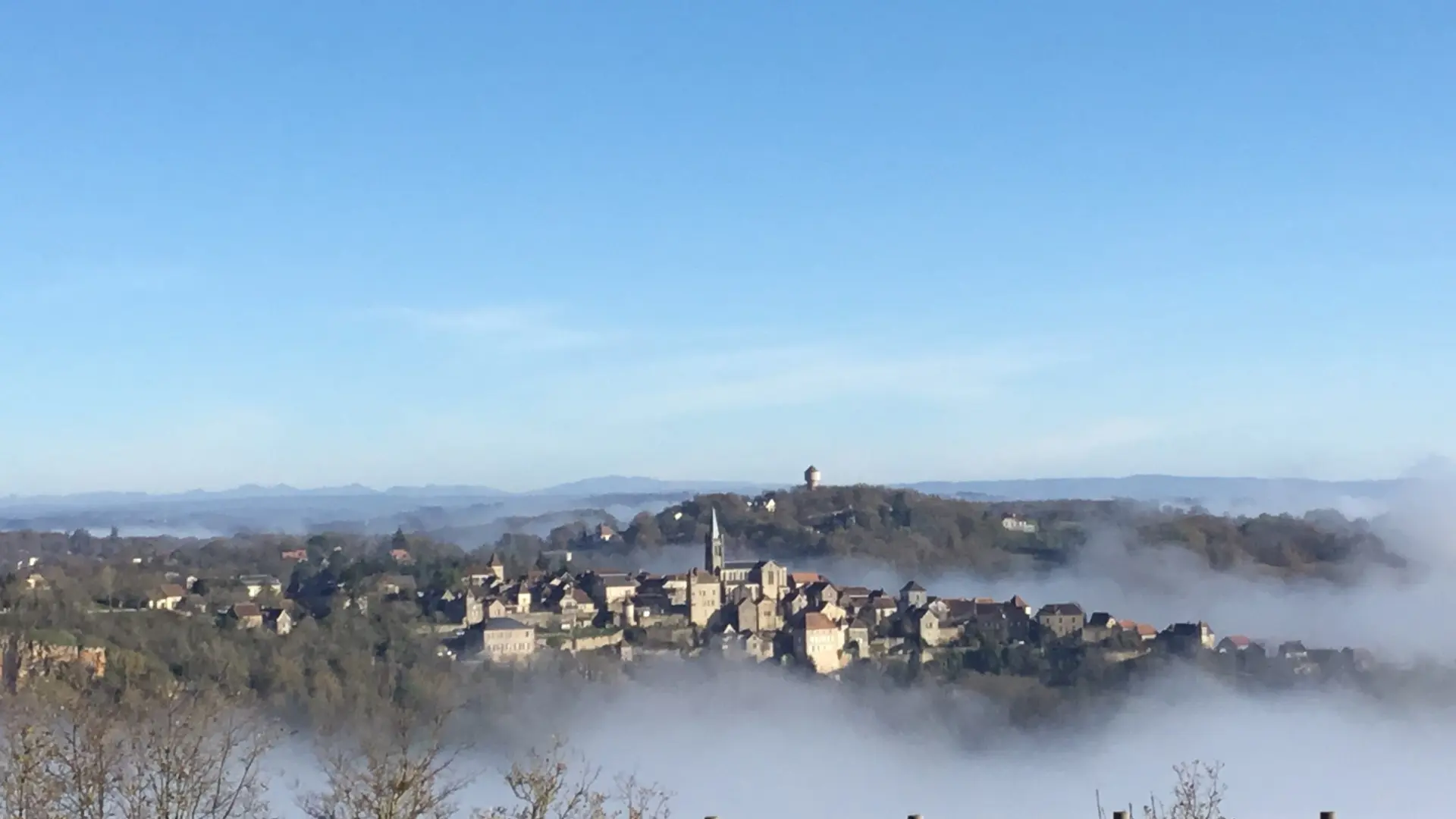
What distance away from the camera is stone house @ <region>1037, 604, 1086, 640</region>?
37344 millimetres

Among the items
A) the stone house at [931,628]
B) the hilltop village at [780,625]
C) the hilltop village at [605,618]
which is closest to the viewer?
the hilltop village at [605,618]

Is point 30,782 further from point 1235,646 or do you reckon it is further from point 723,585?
point 723,585

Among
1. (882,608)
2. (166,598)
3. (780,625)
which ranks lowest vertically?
(780,625)

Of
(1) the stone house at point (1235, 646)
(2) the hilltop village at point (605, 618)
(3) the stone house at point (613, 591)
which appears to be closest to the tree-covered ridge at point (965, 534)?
→ (2) the hilltop village at point (605, 618)

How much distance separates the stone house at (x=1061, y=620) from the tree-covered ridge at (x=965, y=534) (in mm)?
15452

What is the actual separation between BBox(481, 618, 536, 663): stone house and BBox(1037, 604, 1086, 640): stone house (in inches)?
520

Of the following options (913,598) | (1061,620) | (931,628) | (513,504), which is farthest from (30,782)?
(513,504)

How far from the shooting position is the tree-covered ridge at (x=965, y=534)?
55.1m

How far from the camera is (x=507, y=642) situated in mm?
33500

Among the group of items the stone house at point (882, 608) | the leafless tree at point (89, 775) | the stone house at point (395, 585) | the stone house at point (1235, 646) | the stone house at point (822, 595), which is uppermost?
the leafless tree at point (89, 775)

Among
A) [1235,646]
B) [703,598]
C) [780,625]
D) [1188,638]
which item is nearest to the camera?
[1235,646]

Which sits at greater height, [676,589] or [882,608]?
[676,589]

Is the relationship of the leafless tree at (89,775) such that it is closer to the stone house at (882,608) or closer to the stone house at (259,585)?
the stone house at (882,608)

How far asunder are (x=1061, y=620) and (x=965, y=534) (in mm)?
19207
